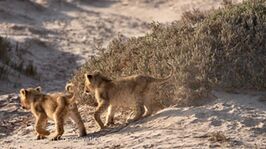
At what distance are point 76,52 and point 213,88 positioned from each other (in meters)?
8.49

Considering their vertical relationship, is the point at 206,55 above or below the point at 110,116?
above

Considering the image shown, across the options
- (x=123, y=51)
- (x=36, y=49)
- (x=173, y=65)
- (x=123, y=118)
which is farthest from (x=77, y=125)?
(x=36, y=49)

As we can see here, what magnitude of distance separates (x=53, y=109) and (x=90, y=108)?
1469 mm

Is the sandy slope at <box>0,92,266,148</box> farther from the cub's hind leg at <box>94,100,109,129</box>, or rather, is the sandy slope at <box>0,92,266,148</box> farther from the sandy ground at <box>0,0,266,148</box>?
the cub's hind leg at <box>94,100,109,129</box>

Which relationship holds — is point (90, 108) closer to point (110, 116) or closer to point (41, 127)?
point (110, 116)

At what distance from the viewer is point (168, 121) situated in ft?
27.9

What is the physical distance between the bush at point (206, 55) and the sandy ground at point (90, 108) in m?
0.22

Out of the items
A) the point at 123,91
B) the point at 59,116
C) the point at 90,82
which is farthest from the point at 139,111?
the point at 59,116

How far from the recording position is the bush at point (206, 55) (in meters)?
9.11

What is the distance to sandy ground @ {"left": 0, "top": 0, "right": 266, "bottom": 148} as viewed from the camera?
26.4 feet

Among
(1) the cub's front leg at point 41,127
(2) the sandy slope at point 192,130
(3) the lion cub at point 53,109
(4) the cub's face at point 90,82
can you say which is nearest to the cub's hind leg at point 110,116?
(2) the sandy slope at point 192,130

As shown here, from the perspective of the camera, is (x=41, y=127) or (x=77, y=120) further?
(x=41, y=127)

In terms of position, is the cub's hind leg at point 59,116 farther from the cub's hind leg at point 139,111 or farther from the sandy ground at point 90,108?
the cub's hind leg at point 139,111

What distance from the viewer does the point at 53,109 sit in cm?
873
